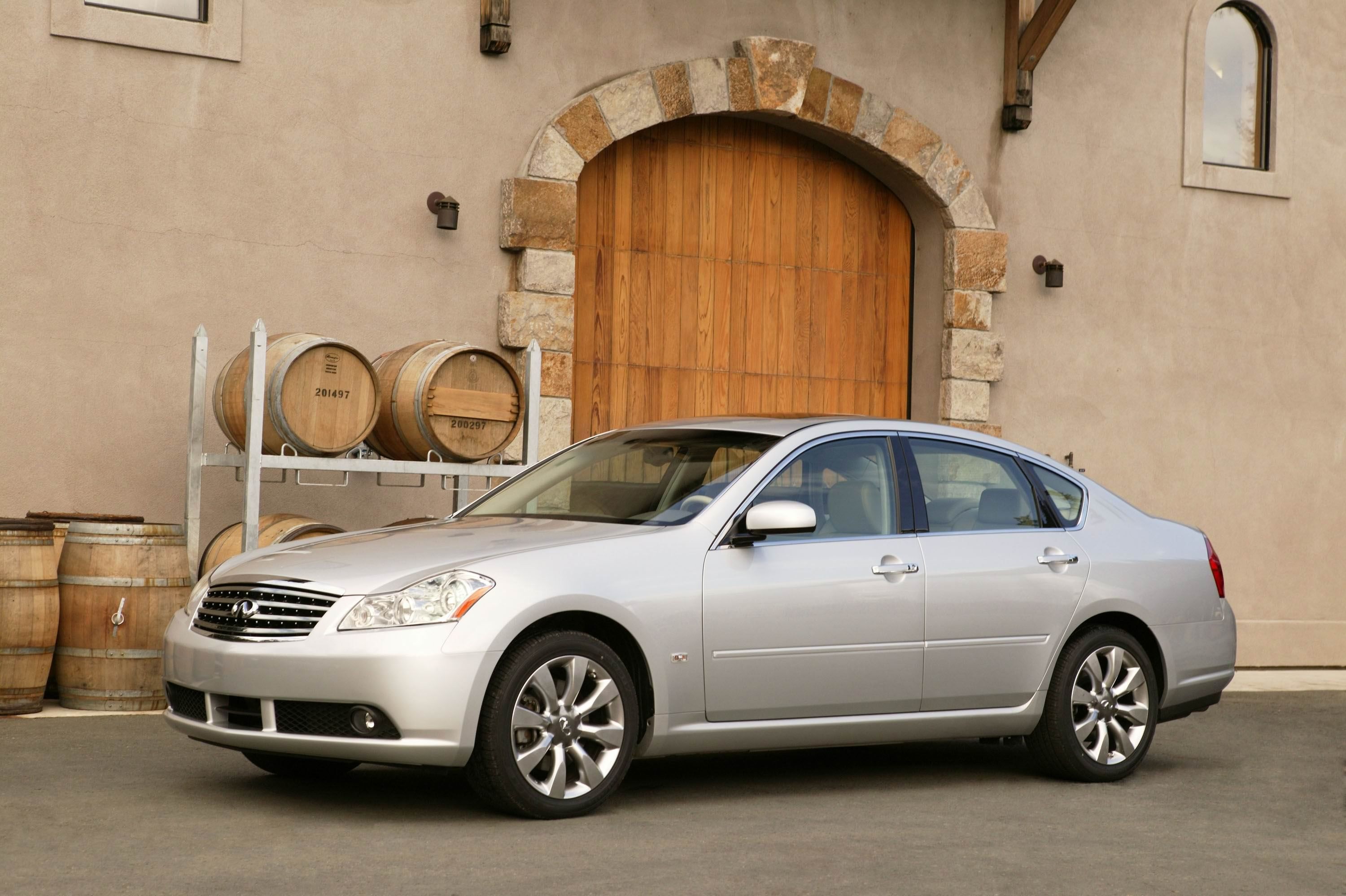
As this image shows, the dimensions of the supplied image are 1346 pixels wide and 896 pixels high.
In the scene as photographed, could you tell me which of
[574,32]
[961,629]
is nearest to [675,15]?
[574,32]

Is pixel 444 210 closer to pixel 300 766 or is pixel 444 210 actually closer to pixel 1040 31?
pixel 1040 31

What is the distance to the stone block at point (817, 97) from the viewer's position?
1153 cm

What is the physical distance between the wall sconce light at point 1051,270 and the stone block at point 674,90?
9.67 ft

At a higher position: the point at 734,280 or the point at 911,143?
the point at 911,143

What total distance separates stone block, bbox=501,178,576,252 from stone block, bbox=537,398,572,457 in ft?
3.27

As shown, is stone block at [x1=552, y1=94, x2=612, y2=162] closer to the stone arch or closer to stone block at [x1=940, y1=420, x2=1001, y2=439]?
the stone arch

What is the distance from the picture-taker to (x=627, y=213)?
37.3 feet

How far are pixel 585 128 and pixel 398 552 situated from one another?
562 cm

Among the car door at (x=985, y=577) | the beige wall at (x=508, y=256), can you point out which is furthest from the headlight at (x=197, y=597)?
the beige wall at (x=508, y=256)

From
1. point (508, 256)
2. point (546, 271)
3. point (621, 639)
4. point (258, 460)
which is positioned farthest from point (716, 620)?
point (508, 256)

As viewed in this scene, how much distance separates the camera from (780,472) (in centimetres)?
637

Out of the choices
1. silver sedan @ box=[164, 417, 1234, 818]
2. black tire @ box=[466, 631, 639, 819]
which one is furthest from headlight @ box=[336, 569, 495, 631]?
black tire @ box=[466, 631, 639, 819]

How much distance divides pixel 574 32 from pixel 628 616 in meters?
6.16

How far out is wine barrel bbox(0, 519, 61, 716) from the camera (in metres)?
7.96
